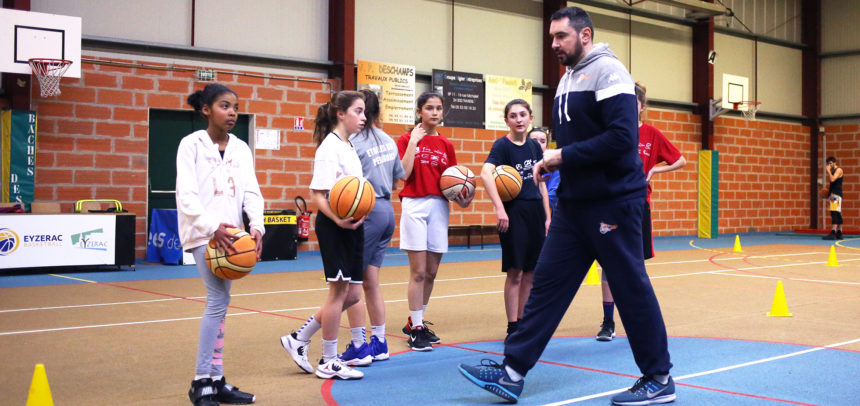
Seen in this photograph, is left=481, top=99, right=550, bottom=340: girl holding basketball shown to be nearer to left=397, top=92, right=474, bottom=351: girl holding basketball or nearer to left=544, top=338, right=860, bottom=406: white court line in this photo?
left=397, top=92, right=474, bottom=351: girl holding basketball

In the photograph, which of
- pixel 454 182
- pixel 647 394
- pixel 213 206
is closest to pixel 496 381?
pixel 647 394

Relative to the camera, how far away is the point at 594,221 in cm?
403

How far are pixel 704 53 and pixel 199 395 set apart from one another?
64.1ft

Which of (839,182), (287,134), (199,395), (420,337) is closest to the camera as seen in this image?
(199,395)

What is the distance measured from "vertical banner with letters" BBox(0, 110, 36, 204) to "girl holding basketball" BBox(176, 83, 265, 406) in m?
8.74

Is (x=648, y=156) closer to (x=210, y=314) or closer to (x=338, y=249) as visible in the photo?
(x=338, y=249)

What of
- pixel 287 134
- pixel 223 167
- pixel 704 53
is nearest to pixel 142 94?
pixel 287 134

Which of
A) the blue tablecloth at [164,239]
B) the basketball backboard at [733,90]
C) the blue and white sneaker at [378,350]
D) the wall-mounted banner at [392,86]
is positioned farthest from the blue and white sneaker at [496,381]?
the basketball backboard at [733,90]

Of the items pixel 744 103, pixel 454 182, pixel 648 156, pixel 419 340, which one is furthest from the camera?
pixel 744 103

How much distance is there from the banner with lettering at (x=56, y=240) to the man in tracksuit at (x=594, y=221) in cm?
856

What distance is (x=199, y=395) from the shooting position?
13.1ft

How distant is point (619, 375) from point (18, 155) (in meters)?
10.1

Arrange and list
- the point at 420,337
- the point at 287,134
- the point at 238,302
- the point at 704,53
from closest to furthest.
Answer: the point at 420,337 < the point at 238,302 < the point at 287,134 < the point at 704,53

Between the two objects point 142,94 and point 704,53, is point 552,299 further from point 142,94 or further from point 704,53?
point 704,53
